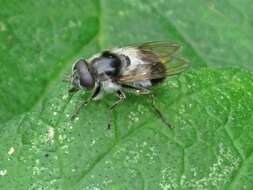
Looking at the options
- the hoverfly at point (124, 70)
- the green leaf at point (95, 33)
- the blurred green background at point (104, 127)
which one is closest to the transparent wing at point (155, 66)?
the hoverfly at point (124, 70)

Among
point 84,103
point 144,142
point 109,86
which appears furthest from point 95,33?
point 144,142

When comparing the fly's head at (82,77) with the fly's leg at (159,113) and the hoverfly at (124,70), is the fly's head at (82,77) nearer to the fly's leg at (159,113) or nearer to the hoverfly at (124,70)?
the hoverfly at (124,70)

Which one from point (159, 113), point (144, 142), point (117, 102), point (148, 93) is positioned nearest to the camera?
point (144, 142)

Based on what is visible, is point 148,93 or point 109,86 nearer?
point 148,93

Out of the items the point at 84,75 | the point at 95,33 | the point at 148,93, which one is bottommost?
the point at 95,33

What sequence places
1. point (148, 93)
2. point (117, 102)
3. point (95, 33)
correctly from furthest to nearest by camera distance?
point (95, 33), point (148, 93), point (117, 102)

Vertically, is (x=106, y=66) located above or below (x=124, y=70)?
above

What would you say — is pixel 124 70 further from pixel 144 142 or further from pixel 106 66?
pixel 144 142
